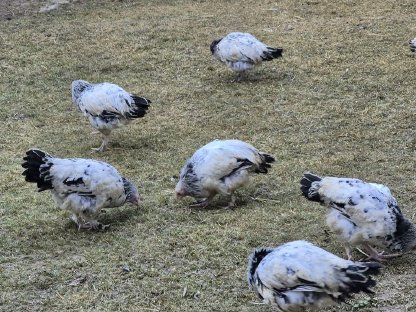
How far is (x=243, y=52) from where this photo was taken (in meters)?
9.14

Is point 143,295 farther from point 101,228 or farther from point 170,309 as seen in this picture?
point 101,228

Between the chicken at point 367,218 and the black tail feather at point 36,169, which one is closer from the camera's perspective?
the chicken at point 367,218

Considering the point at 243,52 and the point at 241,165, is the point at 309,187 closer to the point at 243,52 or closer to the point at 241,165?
the point at 241,165

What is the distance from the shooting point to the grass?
4.92 metres

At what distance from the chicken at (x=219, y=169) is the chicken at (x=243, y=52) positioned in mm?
3325

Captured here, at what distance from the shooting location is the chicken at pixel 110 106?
7.27 metres

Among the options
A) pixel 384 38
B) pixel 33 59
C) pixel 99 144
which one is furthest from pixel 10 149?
pixel 384 38

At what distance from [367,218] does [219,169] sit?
156cm

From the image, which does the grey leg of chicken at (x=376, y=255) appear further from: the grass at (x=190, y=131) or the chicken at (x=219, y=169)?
the chicken at (x=219, y=169)

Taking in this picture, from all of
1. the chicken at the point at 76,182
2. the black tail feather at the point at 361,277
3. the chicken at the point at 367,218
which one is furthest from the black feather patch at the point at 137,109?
the black tail feather at the point at 361,277

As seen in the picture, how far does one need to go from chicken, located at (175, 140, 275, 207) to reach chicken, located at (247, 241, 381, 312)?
1.69 meters

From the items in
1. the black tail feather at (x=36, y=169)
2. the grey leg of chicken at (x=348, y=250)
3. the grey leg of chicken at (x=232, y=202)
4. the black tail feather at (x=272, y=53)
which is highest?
the black tail feather at (x=272, y=53)

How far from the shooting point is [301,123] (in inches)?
305

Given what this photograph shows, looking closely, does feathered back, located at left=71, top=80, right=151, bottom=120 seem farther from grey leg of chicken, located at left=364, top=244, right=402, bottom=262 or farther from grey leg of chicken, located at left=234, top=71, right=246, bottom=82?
grey leg of chicken, located at left=364, top=244, right=402, bottom=262
